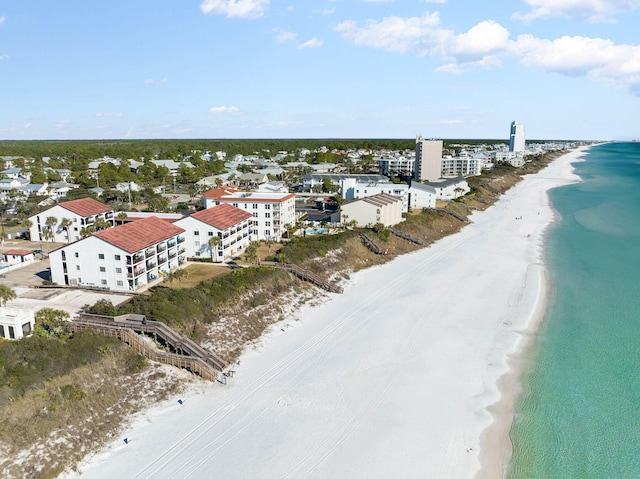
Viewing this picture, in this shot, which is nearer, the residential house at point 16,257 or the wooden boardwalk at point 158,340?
the wooden boardwalk at point 158,340

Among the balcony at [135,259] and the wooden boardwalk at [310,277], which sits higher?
the balcony at [135,259]

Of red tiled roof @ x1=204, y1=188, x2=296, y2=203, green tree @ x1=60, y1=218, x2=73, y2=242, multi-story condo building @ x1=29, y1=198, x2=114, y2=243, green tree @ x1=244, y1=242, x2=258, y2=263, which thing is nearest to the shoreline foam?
green tree @ x1=244, y1=242, x2=258, y2=263

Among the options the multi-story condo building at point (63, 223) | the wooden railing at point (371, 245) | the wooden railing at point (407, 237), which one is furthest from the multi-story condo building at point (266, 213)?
the multi-story condo building at point (63, 223)

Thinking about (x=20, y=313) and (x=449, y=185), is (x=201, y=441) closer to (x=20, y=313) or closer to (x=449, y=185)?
(x=20, y=313)

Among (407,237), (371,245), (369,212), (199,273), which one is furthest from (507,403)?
(369,212)

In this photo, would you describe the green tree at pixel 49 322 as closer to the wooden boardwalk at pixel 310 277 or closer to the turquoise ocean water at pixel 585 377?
the wooden boardwalk at pixel 310 277

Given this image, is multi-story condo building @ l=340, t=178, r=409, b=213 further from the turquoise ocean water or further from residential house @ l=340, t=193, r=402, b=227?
the turquoise ocean water
